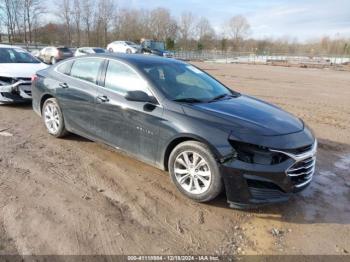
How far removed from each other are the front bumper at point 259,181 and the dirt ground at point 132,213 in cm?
28

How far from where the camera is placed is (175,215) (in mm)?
3654

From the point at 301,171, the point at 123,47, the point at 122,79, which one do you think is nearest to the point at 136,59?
the point at 122,79

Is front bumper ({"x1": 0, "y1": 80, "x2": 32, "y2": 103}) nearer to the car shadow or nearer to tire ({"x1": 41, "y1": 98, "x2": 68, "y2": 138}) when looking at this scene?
the car shadow

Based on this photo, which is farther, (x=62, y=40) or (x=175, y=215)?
(x=62, y=40)

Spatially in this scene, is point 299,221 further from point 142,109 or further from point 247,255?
point 142,109

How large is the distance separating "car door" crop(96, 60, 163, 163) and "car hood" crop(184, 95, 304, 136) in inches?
24.6

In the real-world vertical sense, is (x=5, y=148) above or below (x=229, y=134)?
below

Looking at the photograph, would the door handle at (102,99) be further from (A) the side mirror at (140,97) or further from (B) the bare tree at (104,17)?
(B) the bare tree at (104,17)

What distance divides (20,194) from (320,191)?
12.4 ft

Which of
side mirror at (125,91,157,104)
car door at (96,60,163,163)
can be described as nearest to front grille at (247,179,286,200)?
car door at (96,60,163,163)

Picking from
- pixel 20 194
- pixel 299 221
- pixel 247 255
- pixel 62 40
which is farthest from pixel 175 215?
pixel 62 40

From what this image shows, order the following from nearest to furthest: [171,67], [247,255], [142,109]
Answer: [247,255]
[142,109]
[171,67]

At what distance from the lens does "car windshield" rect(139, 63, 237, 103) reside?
4.39m

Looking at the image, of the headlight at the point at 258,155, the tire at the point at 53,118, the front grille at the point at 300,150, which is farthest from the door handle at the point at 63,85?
the front grille at the point at 300,150
